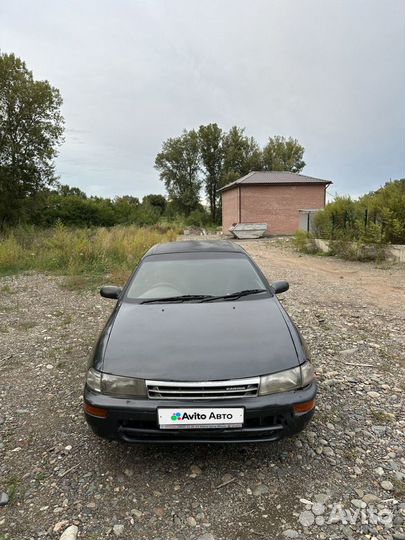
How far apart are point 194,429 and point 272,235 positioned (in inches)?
1035

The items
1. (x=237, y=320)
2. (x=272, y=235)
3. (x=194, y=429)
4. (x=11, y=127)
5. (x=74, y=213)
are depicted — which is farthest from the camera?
(x=74, y=213)

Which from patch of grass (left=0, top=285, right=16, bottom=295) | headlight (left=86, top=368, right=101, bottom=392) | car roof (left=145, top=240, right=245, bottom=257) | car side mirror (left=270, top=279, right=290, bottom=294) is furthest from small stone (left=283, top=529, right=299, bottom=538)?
patch of grass (left=0, top=285, right=16, bottom=295)

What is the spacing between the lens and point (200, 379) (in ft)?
6.79

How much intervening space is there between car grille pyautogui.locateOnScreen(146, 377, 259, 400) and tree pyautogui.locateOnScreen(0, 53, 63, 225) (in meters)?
24.9

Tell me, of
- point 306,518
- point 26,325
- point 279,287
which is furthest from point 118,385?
point 26,325

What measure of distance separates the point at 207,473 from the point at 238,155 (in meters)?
46.0

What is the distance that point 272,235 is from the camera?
27.5 meters

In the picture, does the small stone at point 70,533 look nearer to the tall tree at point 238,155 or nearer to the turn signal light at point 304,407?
the turn signal light at point 304,407

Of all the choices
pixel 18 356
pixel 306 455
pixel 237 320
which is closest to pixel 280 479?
pixel 306 455

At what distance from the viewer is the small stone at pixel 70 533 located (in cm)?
182

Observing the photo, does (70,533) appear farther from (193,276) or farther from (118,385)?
(193,276)

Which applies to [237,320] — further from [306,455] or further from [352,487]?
[352,487]

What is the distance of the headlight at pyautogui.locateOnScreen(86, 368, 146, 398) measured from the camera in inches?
83.0

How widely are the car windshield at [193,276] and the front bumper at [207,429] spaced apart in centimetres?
116
